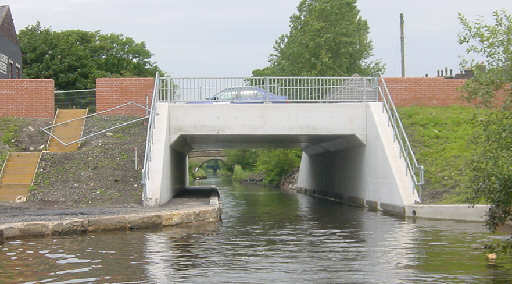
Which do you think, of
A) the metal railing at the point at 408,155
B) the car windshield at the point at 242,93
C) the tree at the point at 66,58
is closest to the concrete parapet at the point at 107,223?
the metal railing at the point at 408,155

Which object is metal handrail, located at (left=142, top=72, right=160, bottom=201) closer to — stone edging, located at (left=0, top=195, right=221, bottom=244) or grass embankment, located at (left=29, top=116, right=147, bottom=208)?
grass embankment, located at (left=29, top=116, right=147, bottom=208)

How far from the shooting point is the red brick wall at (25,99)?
27200mm

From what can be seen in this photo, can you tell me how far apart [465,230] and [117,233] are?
26.5 feet

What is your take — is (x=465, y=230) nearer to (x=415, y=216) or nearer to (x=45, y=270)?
(x=415, y=216)

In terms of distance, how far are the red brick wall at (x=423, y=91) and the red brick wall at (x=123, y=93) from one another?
973 cm

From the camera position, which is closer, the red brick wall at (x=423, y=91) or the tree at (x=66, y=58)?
the red brick wall at (x=423, y=91)

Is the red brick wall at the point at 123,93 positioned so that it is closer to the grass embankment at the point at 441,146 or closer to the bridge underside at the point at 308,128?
the bridge underside at the point at 308,128

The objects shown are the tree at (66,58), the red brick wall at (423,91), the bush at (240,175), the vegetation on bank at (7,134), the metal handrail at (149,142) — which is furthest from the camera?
the bush at (240,175)

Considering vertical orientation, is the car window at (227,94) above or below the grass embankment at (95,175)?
above

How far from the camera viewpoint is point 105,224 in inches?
627

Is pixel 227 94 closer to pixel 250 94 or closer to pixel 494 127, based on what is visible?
pixel 250 94

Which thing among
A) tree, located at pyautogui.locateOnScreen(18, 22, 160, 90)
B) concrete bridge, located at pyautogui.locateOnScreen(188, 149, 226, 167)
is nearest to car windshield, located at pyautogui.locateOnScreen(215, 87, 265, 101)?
tree, located at pyautogui.locateOnScreen(18, 22, 160, 90)

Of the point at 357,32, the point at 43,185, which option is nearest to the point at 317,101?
the point at 43,185

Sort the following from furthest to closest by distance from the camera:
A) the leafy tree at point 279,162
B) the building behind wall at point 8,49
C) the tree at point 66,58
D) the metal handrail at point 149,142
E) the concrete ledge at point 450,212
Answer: the tree at point 66,58 < the leafy tree at point 279,162 < the building behind wall at point 8,49 < the metal handrail at point 149,142 < the concrete ledge at point 450,212
